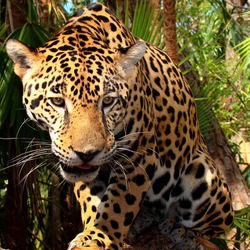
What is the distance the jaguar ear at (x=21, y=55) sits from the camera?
4.20m

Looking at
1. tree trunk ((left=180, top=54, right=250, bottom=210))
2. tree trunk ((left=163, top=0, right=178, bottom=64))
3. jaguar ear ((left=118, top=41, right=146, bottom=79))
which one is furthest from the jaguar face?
tree trunk ((left=180, top=54, right=250, bottom=210))

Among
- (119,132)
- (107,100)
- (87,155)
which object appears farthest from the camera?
(119,132)

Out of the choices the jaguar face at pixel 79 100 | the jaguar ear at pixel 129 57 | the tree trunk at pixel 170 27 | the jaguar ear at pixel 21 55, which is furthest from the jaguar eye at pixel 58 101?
the tree trunk at pixel 170 27

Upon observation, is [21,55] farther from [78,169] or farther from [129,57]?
[78,169]

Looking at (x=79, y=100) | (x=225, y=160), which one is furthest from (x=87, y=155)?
(x=225, y=160)

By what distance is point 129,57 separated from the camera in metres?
4.33

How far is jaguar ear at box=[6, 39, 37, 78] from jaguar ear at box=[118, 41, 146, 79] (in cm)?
56

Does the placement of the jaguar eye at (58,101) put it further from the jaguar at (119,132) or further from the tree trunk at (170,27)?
the tree trunk at (170,27)

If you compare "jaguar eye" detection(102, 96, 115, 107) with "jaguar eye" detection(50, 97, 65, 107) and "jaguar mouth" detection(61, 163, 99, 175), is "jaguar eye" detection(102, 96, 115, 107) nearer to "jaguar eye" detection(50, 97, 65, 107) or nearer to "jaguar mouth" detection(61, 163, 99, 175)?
"jaguar eye" detection(50, 97, 65, 107)

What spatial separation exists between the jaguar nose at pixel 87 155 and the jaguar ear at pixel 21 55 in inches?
31.6

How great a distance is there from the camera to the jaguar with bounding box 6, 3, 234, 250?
3.98 m

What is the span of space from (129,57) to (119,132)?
0.49 meters

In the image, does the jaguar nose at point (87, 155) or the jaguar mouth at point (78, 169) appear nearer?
the jaguar nose at point (87, 155)

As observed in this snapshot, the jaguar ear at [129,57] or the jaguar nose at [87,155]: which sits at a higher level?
the jaguar ear at [129,57]
